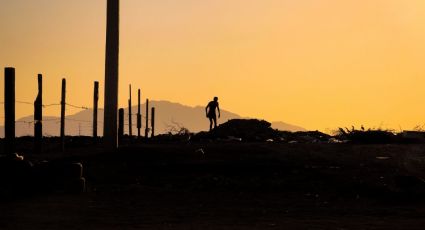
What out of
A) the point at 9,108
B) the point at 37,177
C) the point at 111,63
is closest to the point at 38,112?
the point at 111,63

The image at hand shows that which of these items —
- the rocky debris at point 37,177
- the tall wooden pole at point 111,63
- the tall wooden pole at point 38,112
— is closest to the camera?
the rocky debris at point 37,177

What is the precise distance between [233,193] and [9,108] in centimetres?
837

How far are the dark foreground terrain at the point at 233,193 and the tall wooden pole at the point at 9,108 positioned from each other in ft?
5.70

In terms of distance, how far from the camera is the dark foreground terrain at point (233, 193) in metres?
13.9

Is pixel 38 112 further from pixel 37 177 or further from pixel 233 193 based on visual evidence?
pixel 233 193

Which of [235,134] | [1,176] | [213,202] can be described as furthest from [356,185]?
[235,134]

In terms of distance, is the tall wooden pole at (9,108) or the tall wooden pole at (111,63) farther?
the tall wooden pole at (111,63)

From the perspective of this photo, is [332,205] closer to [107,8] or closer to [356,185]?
[356,185]

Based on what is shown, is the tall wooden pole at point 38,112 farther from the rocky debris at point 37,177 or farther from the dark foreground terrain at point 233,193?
the rocky debris at point 37,177

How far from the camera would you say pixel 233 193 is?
1936 cm

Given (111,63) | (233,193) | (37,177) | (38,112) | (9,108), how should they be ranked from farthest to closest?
1. (38,112)
2. (111,63)
3. (9,108)
4. (233,193)
5. (37,177)

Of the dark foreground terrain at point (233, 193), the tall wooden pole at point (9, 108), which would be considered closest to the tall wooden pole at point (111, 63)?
the dark foreground terrain at point (233, 193)

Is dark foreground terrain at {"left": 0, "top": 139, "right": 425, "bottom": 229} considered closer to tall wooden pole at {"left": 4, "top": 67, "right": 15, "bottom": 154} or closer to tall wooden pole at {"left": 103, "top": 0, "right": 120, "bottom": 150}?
tall wooden pole at {"left": 103, "top": 0, "right": 120, "bottom": 150}

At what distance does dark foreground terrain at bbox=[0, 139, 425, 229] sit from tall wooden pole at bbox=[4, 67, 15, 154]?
1.74 m
